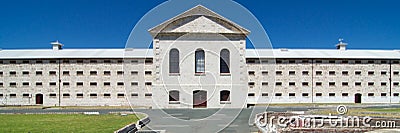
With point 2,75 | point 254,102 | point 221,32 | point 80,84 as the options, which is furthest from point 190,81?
point 2,75

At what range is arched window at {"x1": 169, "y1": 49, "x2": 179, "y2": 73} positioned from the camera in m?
32.2

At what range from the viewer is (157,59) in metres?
33.6

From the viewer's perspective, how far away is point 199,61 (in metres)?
33.3

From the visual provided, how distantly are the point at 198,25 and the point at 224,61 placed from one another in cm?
436

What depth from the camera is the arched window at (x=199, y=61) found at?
1304 inches

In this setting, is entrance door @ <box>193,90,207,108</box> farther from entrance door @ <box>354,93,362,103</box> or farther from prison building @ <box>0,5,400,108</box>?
entrance door @ <box>354,93,362,103</box>

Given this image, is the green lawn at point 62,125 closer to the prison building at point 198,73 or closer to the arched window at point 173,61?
the prison building at point 198,73

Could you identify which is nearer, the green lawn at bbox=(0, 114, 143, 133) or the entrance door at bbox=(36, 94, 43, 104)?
the green lawn at bbox=(0, 114, 143, 133)

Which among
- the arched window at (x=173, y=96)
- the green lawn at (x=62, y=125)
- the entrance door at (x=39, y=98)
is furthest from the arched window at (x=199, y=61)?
the entrance door at (x=39, y=98)

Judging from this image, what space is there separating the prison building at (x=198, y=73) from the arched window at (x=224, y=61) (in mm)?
98

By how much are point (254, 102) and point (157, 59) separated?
39.6 ft

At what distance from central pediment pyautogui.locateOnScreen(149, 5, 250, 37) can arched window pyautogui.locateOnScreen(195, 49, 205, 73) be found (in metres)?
2.18

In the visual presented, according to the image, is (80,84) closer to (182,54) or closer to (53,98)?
(53,98)

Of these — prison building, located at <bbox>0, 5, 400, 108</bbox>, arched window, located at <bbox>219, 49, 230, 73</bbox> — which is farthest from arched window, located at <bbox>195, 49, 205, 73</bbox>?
arched window, located at <bbox>219, 49, 230, 73</bbox>
